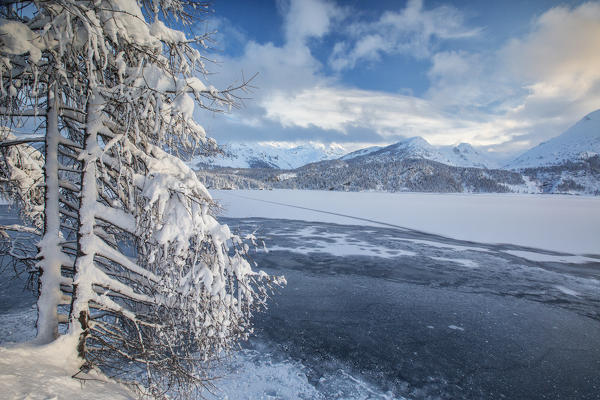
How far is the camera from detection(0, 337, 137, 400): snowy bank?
2.41 m

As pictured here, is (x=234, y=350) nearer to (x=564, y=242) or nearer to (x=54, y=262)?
(x=54, y=262)

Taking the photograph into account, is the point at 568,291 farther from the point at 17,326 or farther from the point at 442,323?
the point at 17,326

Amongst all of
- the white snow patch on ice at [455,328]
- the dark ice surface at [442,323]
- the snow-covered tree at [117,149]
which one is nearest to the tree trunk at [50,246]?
the snow-covered tree at [117,149]

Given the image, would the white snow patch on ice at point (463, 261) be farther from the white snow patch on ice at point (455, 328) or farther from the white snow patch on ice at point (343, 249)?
the white snow patch on ice at point (455, 328)

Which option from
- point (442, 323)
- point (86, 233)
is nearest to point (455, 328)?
point (442, 323)

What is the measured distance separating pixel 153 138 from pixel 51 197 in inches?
58.0

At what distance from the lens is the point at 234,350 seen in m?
6.30

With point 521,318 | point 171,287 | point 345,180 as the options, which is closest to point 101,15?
point 171,287

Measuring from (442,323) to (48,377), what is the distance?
873cm

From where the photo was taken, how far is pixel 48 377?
8.80 ft

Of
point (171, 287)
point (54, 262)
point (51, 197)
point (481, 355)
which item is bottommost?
point (481, 355)

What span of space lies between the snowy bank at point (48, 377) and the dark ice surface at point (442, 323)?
12.8ft

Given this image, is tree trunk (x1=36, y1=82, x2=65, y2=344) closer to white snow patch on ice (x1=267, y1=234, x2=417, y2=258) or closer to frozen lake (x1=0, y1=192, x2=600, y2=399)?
frozen lake (x1=0, y1=192, x2=600, y2=399)

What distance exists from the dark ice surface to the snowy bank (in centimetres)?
390
